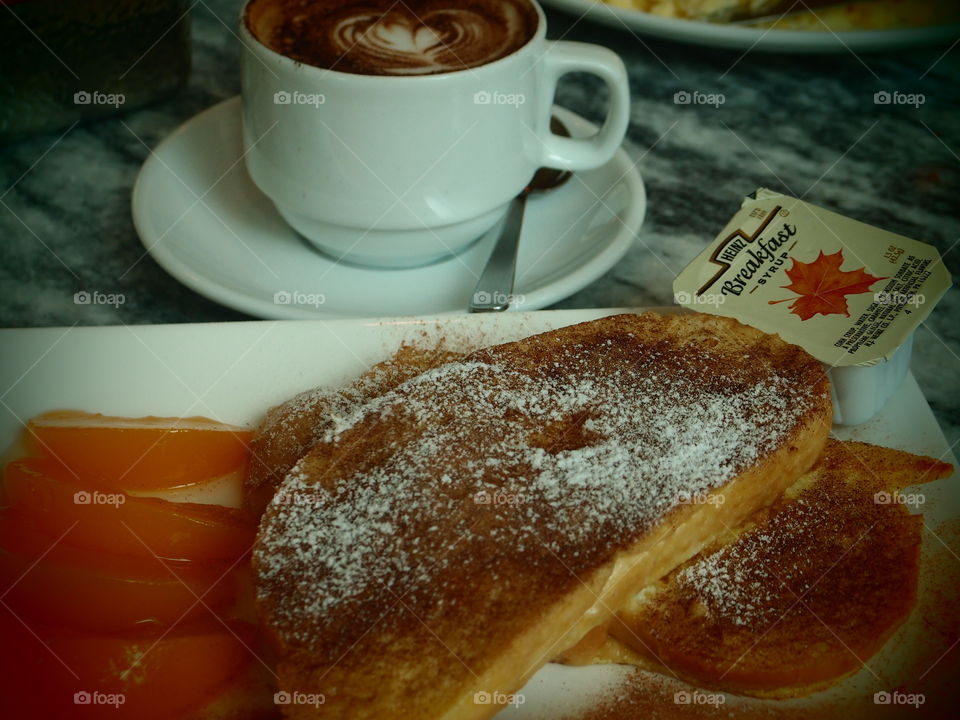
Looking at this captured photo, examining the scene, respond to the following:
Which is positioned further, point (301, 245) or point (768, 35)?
point (768, 35)

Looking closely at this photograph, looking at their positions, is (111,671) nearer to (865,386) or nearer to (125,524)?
(125,524)

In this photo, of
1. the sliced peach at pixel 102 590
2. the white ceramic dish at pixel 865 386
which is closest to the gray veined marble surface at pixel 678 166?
the white ceramic dish at pixel 865 386

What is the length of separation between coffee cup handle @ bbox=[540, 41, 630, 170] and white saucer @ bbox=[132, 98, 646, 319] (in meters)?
0.13

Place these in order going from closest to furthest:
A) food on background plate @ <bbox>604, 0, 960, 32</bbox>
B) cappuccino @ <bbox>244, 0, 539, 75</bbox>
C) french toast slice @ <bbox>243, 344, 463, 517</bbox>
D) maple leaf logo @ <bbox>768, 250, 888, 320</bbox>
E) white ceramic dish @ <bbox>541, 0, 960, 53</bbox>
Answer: french toast slice @ <bbox>243, 344, 463, 517</bbox>, maple leaf logo @ <bbox>768, 250, 888, 320</bbox>, cappuccino @ <bbox>244, 0, 539, 75</bbox>, white ceramic dish @ <bbox>541, 0, 960, 53</bbox>, food on background plate @ <bbox>604, 0, 960, 32</bbox>

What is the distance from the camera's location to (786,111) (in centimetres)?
230

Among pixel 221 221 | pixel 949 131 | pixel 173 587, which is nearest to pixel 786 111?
pixel 949 131

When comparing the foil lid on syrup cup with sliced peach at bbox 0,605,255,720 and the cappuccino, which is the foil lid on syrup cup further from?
sliced peach at bbox 0,605,255,720

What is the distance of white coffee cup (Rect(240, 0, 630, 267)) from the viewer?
1.40 m

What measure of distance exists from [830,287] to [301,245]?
3.12ft

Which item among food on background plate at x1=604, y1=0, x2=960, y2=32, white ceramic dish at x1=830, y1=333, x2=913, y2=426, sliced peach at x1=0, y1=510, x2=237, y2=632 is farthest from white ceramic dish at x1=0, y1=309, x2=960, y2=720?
food on background plate at x1=604, y1=0, x2=960, y2=32

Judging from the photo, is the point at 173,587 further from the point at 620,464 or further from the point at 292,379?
the point at 620,464

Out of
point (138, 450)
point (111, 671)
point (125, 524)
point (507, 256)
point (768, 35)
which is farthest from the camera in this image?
point (768, 35)

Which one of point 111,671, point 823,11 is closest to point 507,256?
point 111,671

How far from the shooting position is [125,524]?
113cm
